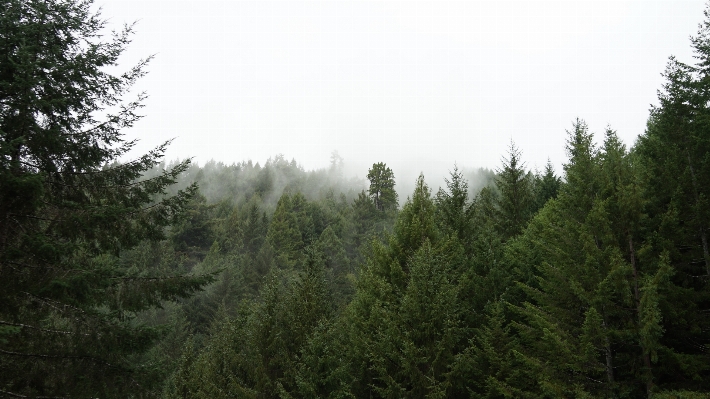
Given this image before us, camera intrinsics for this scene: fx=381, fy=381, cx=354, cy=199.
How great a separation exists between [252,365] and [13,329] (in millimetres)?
10618

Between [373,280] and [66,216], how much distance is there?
10088 mm

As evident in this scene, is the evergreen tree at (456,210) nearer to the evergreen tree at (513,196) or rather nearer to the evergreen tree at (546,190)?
the evergreen tree at (513,196)

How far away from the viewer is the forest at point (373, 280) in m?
6.84

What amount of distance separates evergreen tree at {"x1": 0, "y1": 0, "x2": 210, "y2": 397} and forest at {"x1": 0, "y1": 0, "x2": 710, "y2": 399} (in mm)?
39

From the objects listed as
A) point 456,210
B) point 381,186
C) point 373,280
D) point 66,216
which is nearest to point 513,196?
A: point 456,210

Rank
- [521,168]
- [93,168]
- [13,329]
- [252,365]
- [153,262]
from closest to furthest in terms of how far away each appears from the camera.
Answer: [13,329] → [93,168] → [252,365] → [521,168] → [153,262]

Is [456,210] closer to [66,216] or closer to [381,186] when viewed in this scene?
[66,216]

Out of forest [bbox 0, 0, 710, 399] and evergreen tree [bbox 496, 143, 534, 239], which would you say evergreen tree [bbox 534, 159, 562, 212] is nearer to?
evergreen tree [bbox 496, 143, 534, 239]

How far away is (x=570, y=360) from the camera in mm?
10039

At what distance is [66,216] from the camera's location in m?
7.07

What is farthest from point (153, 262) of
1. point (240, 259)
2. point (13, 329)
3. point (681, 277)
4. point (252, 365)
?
point (681, 277)

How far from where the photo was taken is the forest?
684 cm

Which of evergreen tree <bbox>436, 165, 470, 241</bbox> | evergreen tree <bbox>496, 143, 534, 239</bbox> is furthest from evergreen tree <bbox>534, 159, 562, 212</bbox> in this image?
evergreen tree <bbox>436, 165, 470, 241</bbox>

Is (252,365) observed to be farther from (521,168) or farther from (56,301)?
(521,168)
